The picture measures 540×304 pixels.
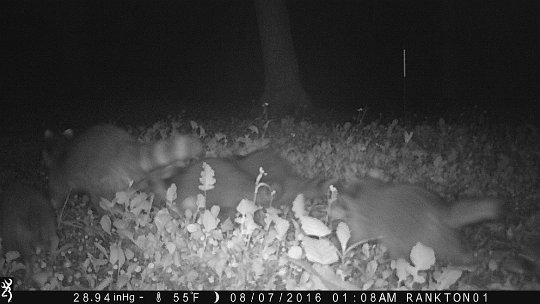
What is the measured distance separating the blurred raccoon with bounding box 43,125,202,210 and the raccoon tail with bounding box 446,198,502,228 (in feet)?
7.25

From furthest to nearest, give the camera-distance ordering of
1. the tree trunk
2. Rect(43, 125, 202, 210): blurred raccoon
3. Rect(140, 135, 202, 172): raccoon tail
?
the tree trunk < Rect(140, 135, 202, 172): raccoon tail < Rect(43, 125, 202, 210): blurred raccoon

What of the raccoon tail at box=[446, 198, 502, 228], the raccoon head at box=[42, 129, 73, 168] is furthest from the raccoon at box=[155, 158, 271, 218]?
the raccoon head at box=[42, 129, 73, 168]

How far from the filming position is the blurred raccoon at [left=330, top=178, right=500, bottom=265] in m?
4.10

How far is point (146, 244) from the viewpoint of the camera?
13.3 feet

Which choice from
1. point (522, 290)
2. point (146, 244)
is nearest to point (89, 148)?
point (146, 244)

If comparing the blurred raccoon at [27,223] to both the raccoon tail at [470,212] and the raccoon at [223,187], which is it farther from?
the raccoon tail at [470,212]

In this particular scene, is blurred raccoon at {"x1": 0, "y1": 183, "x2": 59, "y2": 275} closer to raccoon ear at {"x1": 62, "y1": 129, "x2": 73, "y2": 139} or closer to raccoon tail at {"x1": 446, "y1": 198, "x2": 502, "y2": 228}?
raccoon ear at {"x1": 62, "y1": 129, "x2": 73, "y2": 139}

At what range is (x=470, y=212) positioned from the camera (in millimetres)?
4688

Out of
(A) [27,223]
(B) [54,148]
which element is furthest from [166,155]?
(B) [54,148]

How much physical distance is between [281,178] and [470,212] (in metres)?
1.49

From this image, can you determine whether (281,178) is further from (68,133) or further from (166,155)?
(68,133)

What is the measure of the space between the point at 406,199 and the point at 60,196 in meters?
2.73

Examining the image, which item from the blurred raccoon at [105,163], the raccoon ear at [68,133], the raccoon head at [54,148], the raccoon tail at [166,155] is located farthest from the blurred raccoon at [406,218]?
the raccoon head at [54,148]

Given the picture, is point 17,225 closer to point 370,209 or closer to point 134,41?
point 370,209
